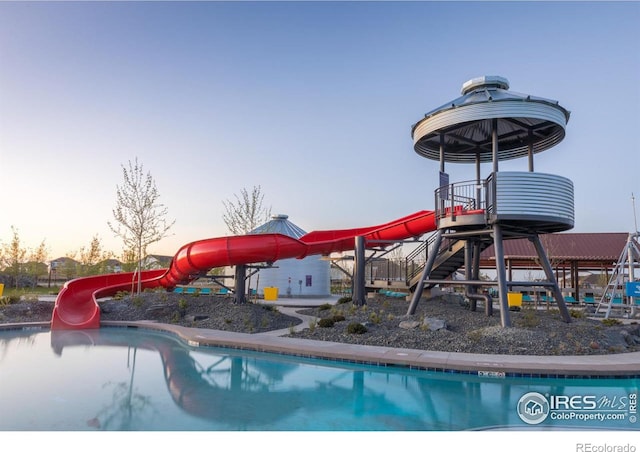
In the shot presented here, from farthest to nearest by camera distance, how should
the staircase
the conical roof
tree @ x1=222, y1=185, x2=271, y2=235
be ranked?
the conical roof
tree @ x1=222, y1=185, x2=271, y2=235
the staircase

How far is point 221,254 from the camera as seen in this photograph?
55.9 ft

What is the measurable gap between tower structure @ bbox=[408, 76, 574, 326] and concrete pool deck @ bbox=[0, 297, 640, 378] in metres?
2.72

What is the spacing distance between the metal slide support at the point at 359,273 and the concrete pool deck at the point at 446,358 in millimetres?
5779

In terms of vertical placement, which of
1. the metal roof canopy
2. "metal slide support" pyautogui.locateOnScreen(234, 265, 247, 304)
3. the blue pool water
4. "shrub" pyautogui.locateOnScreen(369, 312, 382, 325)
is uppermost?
the metal roof canopy

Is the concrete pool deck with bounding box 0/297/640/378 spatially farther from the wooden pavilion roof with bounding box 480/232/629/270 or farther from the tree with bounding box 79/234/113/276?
the tree with bounding box 79/234/113/276

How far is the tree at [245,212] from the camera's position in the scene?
2692cm

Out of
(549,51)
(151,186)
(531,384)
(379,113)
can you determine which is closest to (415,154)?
(379,113)

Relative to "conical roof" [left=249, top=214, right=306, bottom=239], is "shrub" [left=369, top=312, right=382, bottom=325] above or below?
below

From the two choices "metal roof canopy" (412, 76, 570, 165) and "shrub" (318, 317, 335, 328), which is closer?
"metal roof canopy" (412, 76, 570, 165)

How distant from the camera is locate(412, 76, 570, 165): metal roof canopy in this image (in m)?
13.3

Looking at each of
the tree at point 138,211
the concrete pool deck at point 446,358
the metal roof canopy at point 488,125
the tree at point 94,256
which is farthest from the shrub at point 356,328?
the tree at point 94,256

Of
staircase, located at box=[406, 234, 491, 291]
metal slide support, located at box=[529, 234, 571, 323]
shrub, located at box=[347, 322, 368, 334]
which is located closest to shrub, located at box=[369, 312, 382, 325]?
shrub, located at box=[347, 322, 368, 334]

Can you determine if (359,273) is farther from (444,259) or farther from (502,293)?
(502,293)
